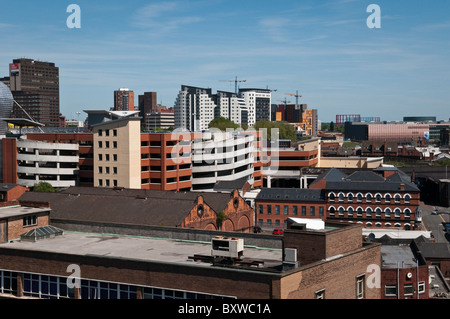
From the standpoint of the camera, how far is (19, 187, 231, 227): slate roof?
54.7 meters

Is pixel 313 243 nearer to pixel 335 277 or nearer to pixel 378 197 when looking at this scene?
pixel 335 277

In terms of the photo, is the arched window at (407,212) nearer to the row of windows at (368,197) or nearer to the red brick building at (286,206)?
the row of windows at (368,197)

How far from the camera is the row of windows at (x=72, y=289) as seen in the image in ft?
90.6

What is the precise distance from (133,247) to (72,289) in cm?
547

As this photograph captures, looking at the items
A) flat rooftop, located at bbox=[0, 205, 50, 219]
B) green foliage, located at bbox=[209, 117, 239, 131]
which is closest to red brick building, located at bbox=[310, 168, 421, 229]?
flat rooftop, located at bbox=[0, 205, 50, 219]

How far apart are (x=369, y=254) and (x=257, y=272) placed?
375 inches

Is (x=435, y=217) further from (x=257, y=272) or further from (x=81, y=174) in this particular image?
(x=257, y=272)

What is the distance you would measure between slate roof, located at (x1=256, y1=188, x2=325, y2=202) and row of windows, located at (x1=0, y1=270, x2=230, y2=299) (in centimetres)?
5923

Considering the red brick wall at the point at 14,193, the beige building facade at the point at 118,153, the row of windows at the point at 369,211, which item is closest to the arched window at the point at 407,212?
the row of windows at the point at 369,211

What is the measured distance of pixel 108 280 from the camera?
95.7 ft

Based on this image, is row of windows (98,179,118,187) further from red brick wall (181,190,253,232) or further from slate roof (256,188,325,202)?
red brick wall (181,190,253,232)

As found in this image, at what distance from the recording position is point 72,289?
99.5 feet

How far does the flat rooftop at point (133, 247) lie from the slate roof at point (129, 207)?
15.0 metres
